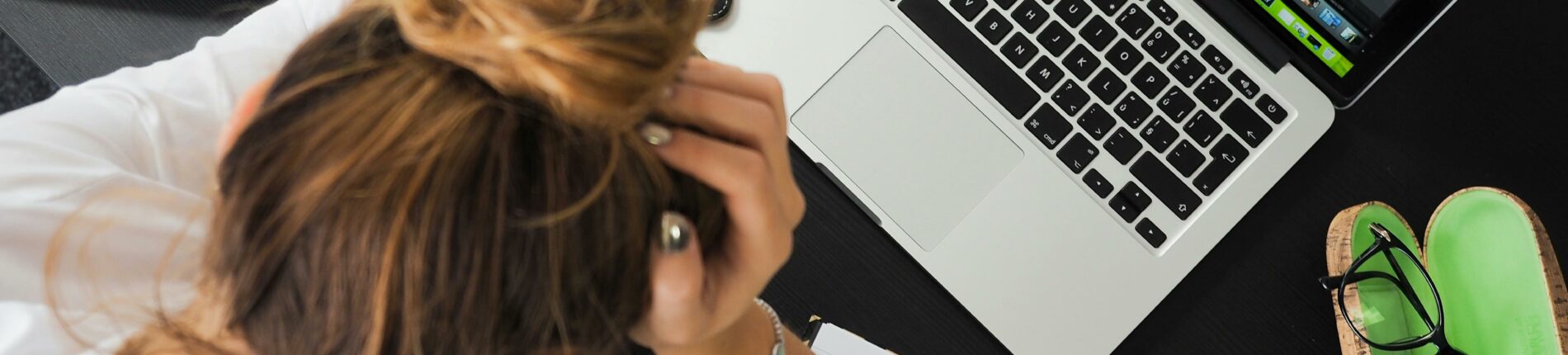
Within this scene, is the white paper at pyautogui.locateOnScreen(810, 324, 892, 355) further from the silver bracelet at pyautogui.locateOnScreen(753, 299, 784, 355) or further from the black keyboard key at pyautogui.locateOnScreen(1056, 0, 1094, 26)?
the black keyboard key at pyautogui.locateOnScreen(1056, 0, 1094, 26)

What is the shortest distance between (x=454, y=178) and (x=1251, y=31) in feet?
1.65

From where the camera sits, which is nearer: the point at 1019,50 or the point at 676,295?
the point at 676,295

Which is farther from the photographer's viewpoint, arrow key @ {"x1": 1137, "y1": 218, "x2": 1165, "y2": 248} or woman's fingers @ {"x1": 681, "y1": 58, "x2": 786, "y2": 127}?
arrow key @ {"x1": 1137, "y1": 218, "x2": 1165, "y2": 248}

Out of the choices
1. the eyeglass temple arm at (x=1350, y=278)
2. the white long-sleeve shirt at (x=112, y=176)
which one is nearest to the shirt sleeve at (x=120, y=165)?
the white long-sleeve shirt at (x=112, y=176)

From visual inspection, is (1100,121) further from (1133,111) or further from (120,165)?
(120,165)

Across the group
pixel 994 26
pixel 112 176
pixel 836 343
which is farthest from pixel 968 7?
pixel 112 176

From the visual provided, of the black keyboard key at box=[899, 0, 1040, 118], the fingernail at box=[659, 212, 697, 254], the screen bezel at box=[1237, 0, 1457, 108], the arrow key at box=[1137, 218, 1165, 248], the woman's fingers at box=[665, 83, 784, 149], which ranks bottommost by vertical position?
the fingernail at box=[659, 212, 697, 254]

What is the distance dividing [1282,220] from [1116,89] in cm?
14

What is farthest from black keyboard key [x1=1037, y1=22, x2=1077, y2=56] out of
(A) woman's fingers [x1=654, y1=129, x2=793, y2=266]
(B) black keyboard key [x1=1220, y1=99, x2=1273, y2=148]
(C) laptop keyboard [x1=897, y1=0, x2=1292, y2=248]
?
(A) woman's fingers [x1=654, y1=129, x2=793, y2=266]

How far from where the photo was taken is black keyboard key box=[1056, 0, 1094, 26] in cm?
61

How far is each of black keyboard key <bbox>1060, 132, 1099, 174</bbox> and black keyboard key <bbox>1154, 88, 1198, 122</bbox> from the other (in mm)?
48

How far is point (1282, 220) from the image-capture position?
630 millimetres

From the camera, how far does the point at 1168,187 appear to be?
602 mm

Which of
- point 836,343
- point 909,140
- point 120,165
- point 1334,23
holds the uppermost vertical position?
Answer: point 1334,23
